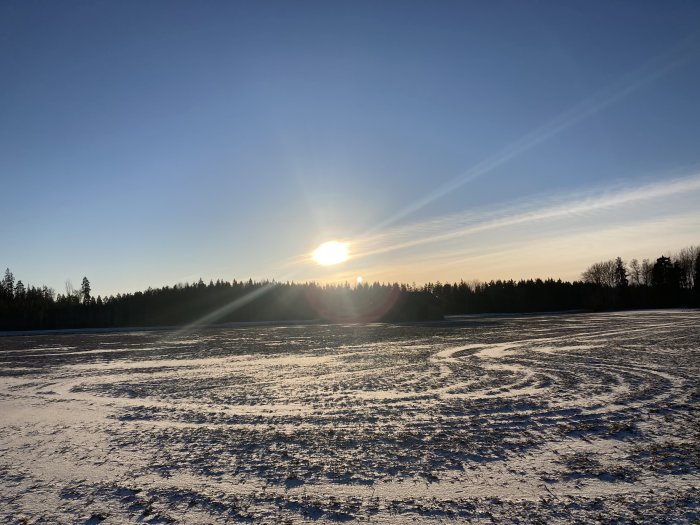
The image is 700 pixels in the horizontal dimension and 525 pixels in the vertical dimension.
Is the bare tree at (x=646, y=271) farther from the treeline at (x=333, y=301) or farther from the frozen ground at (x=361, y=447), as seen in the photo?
the frozen ground at (x=361, y=447)

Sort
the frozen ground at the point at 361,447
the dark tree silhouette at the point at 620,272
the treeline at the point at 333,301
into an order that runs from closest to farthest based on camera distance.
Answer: the frozen ground at the point at 361,447 < the treeline at the point at 333,301 < the dark tree silhouette at the point at 620,272

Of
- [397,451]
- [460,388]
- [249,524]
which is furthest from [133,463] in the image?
[460,388]

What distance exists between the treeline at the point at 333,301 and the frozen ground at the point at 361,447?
214 ft

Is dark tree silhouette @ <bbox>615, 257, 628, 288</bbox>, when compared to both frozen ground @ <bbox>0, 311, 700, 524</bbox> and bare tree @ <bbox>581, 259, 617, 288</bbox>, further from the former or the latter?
frozen ground @ <bbox>0, 311, 700, 524</bbox>

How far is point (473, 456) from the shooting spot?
7.57 metres

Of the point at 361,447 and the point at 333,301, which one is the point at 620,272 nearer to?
the point at 333,301

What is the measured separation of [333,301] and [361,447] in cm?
10608

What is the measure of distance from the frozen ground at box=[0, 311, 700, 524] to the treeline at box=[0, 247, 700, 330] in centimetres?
6530

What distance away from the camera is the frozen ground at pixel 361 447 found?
19.0ft

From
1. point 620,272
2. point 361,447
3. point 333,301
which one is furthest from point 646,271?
point 361,447

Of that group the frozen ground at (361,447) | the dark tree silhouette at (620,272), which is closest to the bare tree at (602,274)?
the dark tree silhouette at (620,272)

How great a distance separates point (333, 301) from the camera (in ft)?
374

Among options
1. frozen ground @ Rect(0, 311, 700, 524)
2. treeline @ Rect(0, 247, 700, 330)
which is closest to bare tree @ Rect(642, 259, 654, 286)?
treeline @ Rect(0, 247, 700, 330)

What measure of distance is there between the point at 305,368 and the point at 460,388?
7.56 metres
